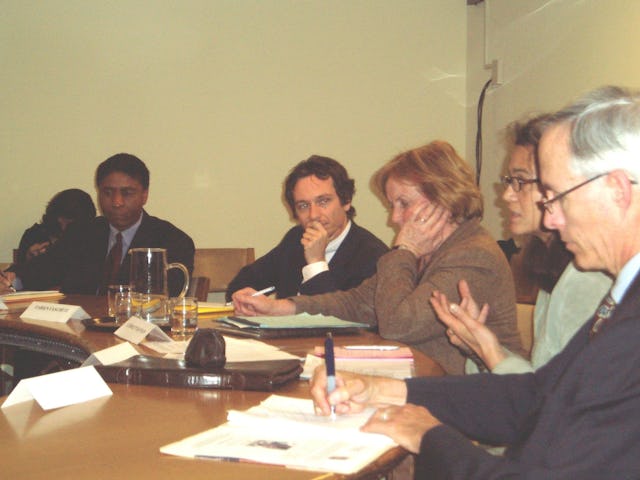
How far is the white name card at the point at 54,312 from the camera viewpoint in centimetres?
245

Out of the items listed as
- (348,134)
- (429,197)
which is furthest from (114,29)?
(429,197)

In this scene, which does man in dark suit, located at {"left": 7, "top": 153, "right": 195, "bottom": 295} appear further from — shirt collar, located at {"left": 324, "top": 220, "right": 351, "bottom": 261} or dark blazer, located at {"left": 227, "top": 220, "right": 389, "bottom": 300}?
shirt collar, located at {"left": 324, "top": 220, "right": 351, "bottom": 261}

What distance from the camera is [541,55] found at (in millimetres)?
4348

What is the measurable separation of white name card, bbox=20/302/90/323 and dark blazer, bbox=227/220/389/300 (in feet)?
2.70

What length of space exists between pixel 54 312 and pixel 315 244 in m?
1.00

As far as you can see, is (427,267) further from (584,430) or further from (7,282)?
(7,282)

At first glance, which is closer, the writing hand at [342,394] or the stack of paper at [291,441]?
the stack of paper at [291,441]

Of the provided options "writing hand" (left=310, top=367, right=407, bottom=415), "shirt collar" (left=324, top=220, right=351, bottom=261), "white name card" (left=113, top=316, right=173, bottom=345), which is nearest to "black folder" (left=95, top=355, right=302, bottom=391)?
"writing hand" (left=310, top=367, right=407, bottom=415)

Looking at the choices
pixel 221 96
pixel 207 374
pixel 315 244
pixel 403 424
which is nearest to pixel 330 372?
pixel 403 424

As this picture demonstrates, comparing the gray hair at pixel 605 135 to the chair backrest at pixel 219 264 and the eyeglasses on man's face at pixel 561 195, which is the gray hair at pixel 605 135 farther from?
the chair backrest at pixel 219 264

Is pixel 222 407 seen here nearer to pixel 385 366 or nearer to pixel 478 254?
pixel 385 366

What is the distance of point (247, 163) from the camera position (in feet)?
15.9

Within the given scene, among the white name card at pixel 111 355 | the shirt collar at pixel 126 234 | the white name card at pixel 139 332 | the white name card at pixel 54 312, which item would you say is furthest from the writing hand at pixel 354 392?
the shirt collar at pixel 126 234

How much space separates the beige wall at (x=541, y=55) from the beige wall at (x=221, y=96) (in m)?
0.37
